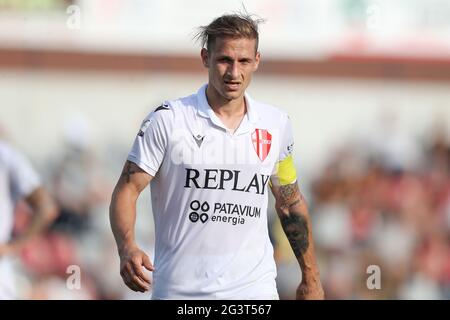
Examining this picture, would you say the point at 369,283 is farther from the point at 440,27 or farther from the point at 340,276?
the point at 440,27

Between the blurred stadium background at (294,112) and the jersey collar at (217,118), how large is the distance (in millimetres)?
4958

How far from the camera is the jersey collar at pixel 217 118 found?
5141 millimetres

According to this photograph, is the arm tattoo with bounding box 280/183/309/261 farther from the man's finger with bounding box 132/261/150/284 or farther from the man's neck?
the man's finger with bounding box 132/261/150/284

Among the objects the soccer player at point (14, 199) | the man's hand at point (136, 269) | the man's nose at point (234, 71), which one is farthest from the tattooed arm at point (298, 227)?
the soccer player at point (14, 199)

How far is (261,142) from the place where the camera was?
5.20 m

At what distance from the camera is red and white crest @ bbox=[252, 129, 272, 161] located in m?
5.19

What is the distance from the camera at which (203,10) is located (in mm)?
11594

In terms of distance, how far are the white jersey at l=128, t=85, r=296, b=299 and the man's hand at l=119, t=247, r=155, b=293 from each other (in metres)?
0.37

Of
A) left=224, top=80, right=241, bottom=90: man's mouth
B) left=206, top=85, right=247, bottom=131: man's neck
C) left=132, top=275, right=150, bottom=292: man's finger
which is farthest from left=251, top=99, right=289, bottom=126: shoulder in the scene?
left=132, top=275, right=150, bottom=292: man's finger

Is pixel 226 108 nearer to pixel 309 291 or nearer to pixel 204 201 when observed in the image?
pixel 204 201

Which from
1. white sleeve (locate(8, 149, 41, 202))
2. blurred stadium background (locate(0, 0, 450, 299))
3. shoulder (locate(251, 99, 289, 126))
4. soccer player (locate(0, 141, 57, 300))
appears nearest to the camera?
shoulder (locate(251, 99, 289, 126))

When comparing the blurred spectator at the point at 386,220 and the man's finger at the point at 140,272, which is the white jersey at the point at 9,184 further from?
the blurred spectator at the point at 386,220

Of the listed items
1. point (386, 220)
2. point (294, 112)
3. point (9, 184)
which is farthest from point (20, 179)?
point (294, 112)

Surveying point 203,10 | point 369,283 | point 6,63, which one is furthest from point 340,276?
point 6,63
